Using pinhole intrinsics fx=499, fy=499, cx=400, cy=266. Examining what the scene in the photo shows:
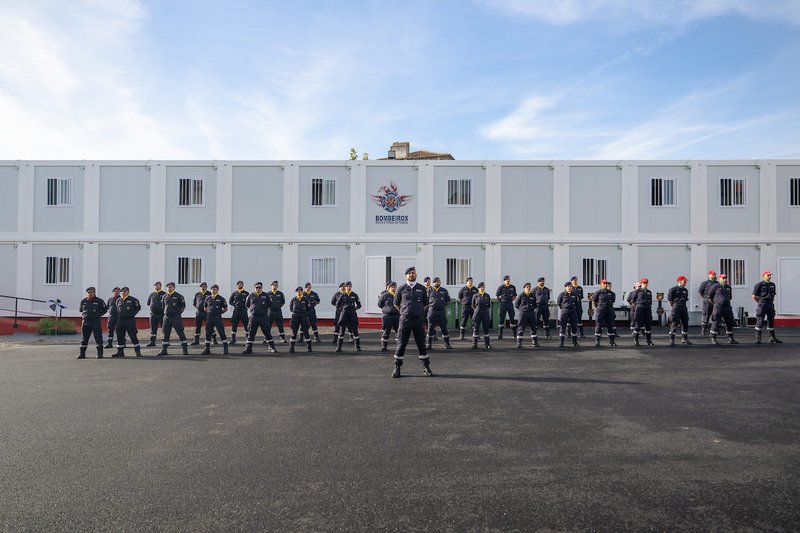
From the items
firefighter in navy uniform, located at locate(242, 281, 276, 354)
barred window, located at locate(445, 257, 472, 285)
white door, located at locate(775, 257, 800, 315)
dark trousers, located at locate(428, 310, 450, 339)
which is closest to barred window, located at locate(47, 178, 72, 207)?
firefighter in navy uniform, located at locate(242, 281, 276, 354)

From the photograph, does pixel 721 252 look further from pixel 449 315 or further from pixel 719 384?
pixel 719 384

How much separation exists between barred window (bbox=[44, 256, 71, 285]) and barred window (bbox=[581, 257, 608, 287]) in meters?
21.2

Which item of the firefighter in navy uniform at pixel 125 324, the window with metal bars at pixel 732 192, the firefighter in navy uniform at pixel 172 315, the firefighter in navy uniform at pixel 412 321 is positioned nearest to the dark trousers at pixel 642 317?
the firefighter in navy uniform at pixel 412 321

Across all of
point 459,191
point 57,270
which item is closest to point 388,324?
point 459,191

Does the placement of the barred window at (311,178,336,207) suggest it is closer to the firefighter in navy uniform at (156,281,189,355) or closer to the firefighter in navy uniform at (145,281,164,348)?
the firefighter in navy uniform at (145,281,164,348)

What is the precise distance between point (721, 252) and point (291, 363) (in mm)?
17862

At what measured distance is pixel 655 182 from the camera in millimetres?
20375

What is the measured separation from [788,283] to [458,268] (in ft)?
43.3

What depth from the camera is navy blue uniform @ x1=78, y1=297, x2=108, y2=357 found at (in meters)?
12.9

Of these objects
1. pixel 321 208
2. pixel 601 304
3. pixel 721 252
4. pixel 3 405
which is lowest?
pixel 3 405

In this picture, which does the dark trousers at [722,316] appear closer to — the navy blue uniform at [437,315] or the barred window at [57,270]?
the navy blue uniform at [437,315]

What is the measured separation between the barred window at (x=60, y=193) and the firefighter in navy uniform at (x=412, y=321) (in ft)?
58.2

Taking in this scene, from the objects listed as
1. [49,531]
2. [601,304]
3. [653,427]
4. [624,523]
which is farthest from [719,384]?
[49,531]

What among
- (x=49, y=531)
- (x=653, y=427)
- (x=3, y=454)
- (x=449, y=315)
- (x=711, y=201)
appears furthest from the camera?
(x=711, y=201)
